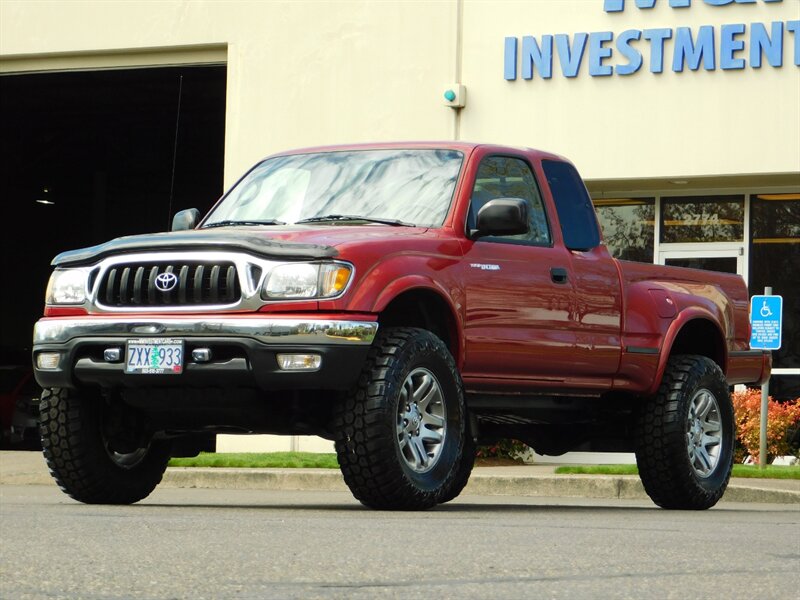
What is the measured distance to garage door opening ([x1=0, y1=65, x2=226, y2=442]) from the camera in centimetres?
2825

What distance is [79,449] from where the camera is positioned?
9.07 meters

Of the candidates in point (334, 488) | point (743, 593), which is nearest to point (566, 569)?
point (743, 593)

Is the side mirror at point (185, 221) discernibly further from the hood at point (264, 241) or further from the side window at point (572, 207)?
the side window at point (572, 207)

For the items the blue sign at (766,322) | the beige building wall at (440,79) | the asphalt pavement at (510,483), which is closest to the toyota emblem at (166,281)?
the asphalt pavement at (510,483)

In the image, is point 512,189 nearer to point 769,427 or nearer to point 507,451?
point 507,451

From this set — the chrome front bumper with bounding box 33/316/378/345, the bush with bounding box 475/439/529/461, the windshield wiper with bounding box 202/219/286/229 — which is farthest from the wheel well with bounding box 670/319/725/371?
the bush with bounding box 475/439/529/461

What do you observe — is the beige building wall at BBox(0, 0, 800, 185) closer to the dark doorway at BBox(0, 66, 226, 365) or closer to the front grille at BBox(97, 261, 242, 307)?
the dark doorway at BBox(0, 66, 226, 365)

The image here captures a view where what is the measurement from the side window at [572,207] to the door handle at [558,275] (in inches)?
12.7

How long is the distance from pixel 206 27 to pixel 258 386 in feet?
45.9

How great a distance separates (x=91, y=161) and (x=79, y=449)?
101 feet

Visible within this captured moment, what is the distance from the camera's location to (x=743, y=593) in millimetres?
5164

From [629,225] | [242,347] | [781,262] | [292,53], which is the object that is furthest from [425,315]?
[292,53]

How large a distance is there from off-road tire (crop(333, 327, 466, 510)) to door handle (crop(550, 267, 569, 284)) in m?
1.31

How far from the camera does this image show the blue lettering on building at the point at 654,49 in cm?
1905
